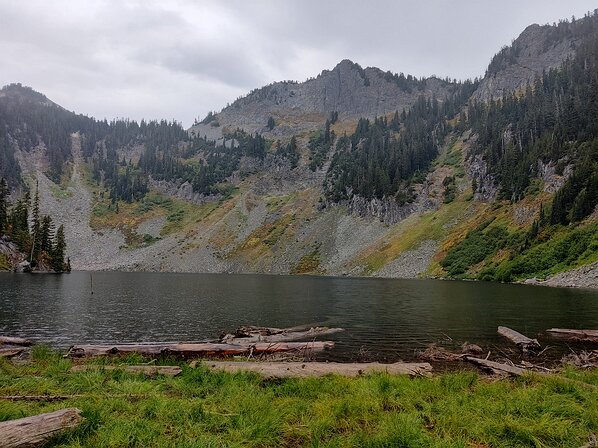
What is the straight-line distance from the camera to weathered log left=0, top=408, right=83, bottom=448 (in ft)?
27.4

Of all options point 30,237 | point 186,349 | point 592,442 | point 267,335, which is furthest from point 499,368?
point 30,237

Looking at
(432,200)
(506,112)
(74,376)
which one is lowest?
(74,376)

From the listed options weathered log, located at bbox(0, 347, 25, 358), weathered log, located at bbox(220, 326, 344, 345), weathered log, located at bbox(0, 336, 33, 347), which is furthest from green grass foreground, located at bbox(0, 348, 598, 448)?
weathered log, located at bbox(0, 336, 33, 347)

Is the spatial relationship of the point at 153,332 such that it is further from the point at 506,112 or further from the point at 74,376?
the point at 506,112

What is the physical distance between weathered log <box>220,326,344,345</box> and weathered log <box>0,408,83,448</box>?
54.0 ft

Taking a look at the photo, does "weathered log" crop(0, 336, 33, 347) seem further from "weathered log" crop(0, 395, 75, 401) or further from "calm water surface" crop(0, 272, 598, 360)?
"weathered log" crop(0, 395, 75, 401)

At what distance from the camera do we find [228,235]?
191m

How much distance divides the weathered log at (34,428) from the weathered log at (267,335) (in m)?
16.5

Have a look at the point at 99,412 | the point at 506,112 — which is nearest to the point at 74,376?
the point at 99,412

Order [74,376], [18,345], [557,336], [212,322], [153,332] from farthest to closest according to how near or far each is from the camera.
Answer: [212,322] → [153,332] → [557,336] → [18,345] → [74,376]

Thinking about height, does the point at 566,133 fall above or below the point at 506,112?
below

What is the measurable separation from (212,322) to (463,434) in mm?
31719

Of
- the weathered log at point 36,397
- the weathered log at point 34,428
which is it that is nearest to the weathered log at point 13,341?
the weathered log at point 36,397

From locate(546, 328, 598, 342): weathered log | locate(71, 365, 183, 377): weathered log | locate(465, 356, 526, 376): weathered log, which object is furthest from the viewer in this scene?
locate(546, 328, 598, 342): weathered log
